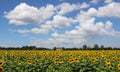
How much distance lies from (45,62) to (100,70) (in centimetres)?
412

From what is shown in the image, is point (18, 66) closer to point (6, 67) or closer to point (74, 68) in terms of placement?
point (6, 67)

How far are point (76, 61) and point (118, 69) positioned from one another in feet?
11.2

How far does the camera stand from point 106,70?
12.8 metres

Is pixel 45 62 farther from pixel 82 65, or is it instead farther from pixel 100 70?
pixel 100 70

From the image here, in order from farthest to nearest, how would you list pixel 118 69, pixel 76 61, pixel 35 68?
pixel 76 61 < pixel 35 68 < pixel 118 69

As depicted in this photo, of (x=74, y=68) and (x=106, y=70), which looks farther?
(x=74, y=68)

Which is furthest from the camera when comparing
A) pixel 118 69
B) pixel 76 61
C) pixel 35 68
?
pixel 76 61

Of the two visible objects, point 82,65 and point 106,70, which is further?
point 82,65

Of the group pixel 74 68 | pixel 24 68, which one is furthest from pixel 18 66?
pixel 74 68

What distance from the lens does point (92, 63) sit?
15.8m

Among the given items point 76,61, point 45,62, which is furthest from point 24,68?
point 76,61

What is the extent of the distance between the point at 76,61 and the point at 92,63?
2.60ft

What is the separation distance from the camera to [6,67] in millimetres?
15688

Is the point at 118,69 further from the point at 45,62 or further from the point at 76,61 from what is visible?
the point at 45,62
